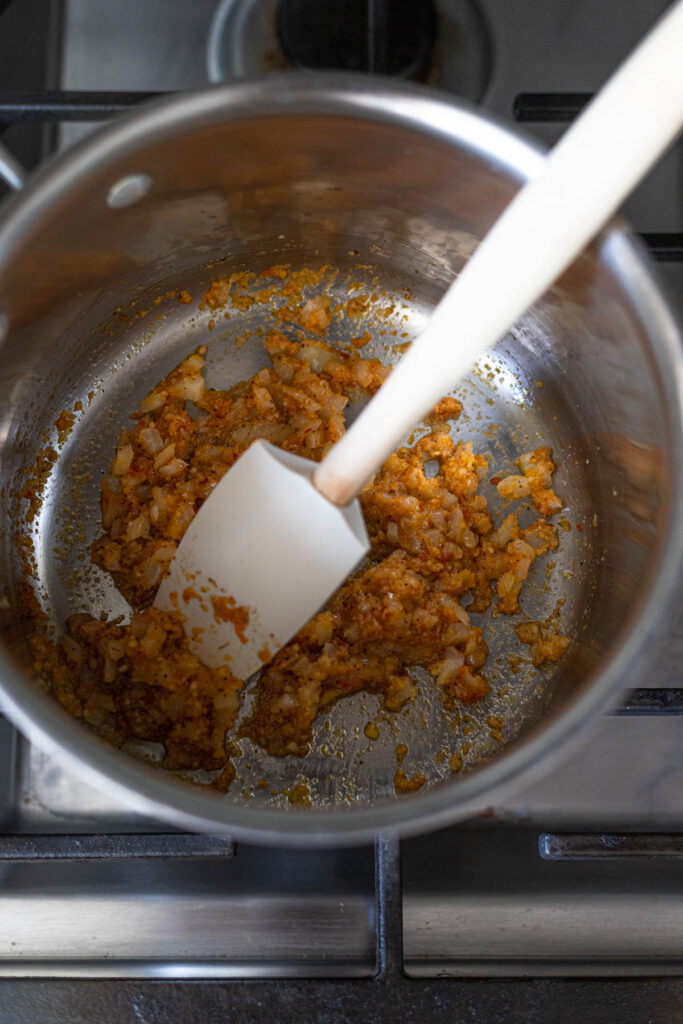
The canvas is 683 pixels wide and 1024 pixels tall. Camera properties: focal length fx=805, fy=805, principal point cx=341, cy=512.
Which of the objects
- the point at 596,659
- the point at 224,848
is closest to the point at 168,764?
the point at 224,848

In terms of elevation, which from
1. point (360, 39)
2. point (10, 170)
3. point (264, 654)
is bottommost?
point (264, 654)

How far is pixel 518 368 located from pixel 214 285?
1.44 ft

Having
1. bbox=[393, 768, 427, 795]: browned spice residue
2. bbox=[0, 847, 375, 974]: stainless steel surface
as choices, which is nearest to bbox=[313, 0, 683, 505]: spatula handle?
bbox=[393, 768, 427, 795]: browned spice residue

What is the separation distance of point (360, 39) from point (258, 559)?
69 cm

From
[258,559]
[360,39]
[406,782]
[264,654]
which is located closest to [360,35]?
[360,39]

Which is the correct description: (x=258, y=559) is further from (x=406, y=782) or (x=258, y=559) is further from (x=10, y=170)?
(x=10, y=170)

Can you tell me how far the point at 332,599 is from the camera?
102cm

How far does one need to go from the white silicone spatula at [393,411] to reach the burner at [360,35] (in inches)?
17.3

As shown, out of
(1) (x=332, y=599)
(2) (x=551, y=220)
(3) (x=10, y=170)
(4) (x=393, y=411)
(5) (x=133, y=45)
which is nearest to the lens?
(2) (x=551, y=220)

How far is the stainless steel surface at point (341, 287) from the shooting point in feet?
2.43

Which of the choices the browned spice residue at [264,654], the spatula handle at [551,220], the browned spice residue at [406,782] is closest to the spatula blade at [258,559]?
the browned spice residue at [264,654]

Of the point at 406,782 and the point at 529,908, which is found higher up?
the point at 406,782

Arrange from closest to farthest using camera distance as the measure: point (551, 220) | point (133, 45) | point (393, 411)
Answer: point (551, 220) < point (393, 411) < point (133, 45)

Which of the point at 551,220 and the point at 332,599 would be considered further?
the point at 332,599
